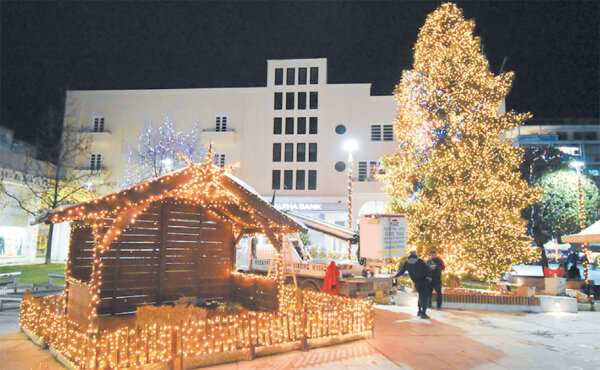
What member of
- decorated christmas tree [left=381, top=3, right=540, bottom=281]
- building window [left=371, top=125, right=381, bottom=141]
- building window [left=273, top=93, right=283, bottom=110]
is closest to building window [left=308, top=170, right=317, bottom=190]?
building window [left=371, top=125, right=381, bottom=141]

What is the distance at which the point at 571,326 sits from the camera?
10273mm

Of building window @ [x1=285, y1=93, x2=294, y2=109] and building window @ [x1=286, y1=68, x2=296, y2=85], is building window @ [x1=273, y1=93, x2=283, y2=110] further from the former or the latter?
building window @ [x1=286, y1=68, x2=296, y2=85]

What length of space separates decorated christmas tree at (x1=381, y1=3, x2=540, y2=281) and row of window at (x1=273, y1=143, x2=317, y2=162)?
1619 cm

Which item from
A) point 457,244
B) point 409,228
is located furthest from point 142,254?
point 457,244

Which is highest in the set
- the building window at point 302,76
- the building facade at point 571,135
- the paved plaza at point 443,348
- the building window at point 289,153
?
the building facade at point 571,135

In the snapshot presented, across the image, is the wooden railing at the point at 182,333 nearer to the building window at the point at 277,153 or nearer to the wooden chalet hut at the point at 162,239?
the wooden chalet hut at the point at 162,239

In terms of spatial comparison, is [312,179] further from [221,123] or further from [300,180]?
[221,123]

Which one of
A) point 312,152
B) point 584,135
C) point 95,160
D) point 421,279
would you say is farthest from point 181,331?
point 584,135

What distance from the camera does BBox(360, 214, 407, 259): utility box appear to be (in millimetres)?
13203

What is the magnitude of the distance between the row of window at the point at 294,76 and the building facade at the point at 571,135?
4104 cm

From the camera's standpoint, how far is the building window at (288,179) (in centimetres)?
3269

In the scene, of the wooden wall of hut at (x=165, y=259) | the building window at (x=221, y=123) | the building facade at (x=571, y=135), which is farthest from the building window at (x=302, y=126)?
the building facade at (x=571, y=135)

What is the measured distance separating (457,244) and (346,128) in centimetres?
1915

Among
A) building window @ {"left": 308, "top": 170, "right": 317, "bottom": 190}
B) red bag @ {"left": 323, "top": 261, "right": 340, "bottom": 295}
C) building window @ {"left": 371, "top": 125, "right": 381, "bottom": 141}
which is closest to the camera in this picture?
red bag @ {"left": 323, "top": 261, "right": 340, "bottom": 295}
